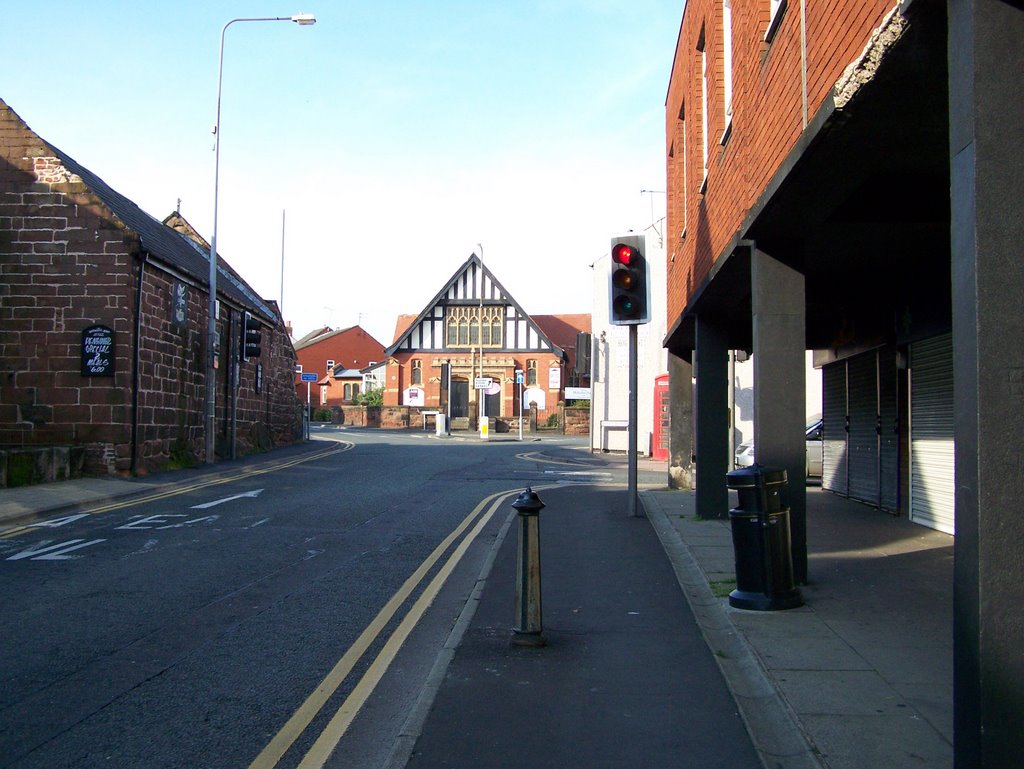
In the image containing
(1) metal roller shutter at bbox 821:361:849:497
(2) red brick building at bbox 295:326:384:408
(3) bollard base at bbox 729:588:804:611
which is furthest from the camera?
(2) red brick building at bbox 295:326:384:408

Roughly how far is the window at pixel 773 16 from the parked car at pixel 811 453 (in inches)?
561

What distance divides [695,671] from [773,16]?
5.34 m

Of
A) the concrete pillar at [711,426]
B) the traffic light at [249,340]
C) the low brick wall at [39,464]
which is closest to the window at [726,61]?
A: the concrete pillar at [711,426]

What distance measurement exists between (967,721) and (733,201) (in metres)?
6.76

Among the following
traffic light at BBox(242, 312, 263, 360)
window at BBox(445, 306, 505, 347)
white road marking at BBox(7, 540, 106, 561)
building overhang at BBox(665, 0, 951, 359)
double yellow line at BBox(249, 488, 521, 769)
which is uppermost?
window at BBox(445, 306, 505, 347)

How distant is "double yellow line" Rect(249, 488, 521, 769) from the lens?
15.0ft

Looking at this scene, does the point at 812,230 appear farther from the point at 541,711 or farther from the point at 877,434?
the point at 877,434

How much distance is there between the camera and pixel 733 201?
9.45 meters

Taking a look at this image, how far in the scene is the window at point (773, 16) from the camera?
742 cm

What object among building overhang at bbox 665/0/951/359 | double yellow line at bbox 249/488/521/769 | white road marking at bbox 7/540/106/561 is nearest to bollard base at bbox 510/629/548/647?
double yellow line at bbox 249/488/521/769

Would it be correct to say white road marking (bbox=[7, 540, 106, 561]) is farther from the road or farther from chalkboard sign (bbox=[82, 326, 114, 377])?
chalkboard sign (bbox=[82, 326, 114, 377])

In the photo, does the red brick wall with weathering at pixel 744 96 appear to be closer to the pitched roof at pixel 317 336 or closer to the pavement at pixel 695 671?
A: the pavement at pixel 695 671

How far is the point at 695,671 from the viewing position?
589 cm

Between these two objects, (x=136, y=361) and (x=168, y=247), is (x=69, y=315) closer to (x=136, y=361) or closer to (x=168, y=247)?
(x=136, y=361)
